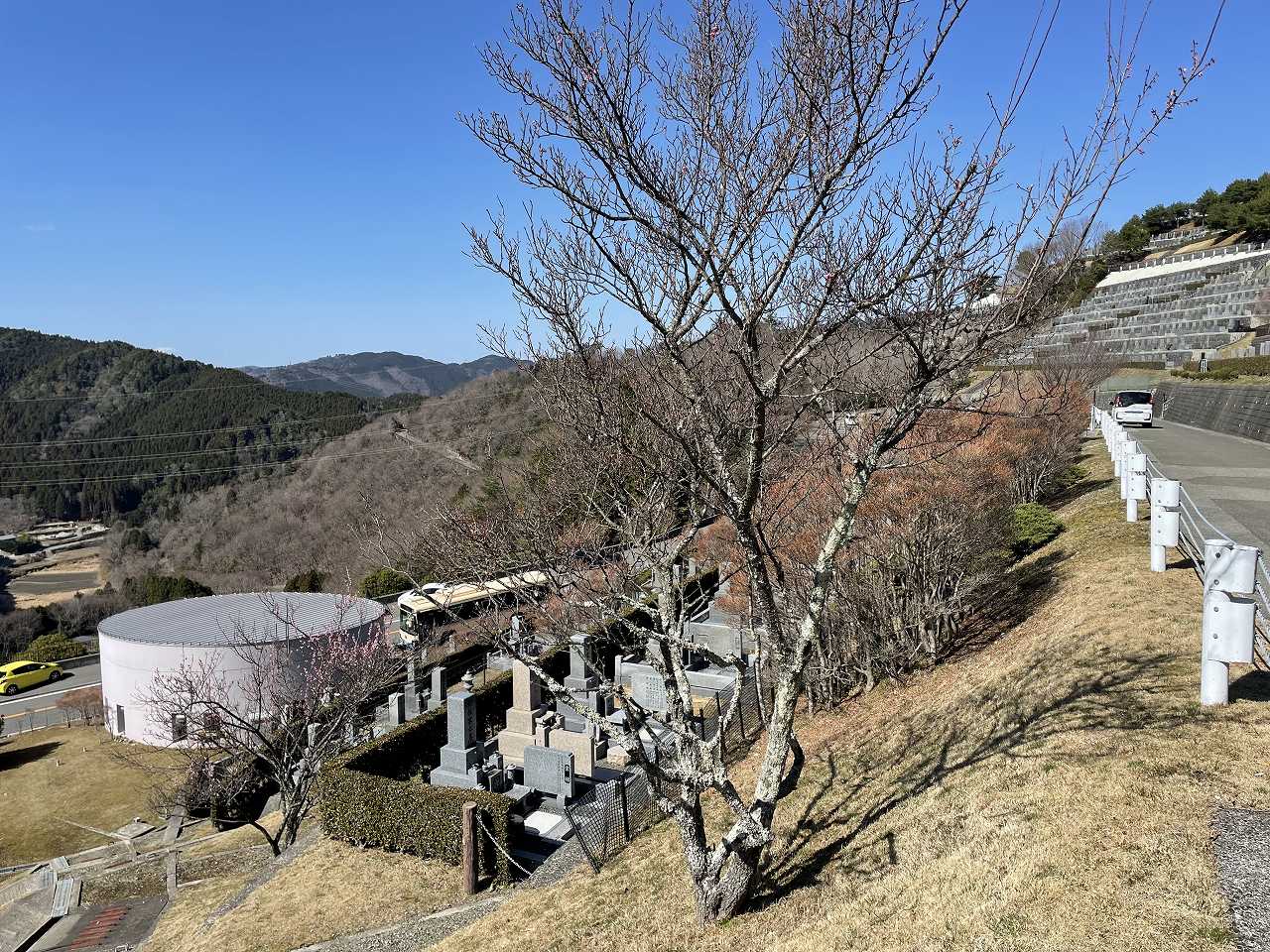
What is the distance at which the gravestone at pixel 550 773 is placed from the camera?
12352 mm

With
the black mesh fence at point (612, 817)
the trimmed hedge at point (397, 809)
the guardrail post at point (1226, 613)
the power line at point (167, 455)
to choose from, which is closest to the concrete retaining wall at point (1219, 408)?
the guardrail post at point (1226, 613)

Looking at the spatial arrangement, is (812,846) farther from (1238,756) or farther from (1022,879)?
(1238,756)

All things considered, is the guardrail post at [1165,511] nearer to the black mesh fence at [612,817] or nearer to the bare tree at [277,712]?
the black mesh fence at [612,817]

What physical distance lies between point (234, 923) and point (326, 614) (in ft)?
44.5

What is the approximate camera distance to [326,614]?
73.6 feet

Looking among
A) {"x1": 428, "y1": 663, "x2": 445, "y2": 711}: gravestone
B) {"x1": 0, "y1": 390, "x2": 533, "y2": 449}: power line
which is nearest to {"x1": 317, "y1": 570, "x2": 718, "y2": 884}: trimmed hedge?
{"x1": 428, "y1": 663, "x2": 445, "y2": 711}: gravestone

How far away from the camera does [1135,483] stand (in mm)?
11875

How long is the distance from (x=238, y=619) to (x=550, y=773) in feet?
44.0

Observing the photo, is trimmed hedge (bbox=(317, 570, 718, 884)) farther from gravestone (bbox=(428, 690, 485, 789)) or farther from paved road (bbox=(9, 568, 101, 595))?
paved road (bbox=(9, 568, 101, 595))

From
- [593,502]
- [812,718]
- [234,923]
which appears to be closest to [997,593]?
[812,718]

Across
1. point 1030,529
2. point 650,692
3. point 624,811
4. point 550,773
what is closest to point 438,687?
point 650,692

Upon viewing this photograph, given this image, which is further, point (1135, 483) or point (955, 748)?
point (1135, 483)

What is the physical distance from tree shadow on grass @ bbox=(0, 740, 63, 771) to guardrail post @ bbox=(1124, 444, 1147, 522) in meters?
23.6

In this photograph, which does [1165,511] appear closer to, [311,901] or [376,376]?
[311,901]
